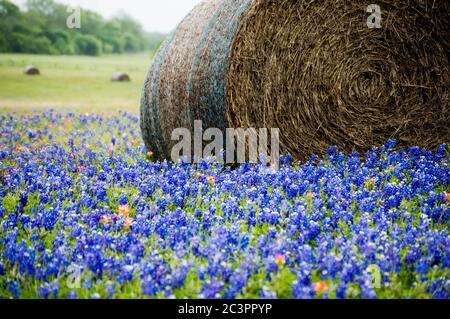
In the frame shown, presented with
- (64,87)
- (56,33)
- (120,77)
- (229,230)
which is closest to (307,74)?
(229,230)

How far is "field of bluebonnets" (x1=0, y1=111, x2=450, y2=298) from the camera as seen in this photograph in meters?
2.95

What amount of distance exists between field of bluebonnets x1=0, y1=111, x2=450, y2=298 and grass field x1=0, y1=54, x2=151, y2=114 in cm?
990

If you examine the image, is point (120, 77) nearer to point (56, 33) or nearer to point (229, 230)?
point (56, 33)

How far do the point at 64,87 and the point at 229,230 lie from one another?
20.9 meters

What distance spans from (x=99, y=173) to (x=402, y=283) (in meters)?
3.58

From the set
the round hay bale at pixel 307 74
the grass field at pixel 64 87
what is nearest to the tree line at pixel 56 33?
the grass field at pixel 64 87

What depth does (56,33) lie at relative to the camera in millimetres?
36656

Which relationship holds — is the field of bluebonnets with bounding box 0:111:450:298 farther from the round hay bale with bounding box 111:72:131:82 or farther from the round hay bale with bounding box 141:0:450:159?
the round hay bale with bounding box 111:72:131:82

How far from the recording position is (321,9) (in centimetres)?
586

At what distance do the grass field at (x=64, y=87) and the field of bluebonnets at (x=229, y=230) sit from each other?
9.90 meters

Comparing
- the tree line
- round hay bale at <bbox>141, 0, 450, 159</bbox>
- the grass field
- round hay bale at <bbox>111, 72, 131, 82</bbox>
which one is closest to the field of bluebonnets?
round hay bale at <bbox>141, 0, 450, 159</bbox>

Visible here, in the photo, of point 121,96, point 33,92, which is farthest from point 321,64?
point 33,92

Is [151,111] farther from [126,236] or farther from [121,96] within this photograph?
[121,96]

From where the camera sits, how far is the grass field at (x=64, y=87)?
16.9 meters
